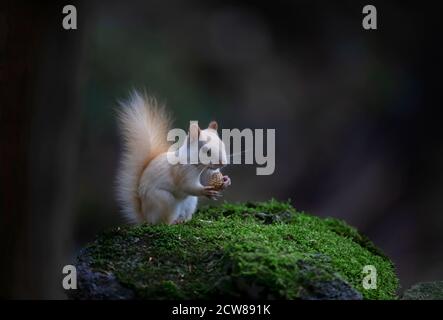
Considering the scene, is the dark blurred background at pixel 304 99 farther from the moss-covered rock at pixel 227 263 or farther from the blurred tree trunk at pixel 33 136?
the moss-covered rock at pixel 227 263

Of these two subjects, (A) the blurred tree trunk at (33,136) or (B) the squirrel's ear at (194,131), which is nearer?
(B) the squirrel's ear at (194,131)

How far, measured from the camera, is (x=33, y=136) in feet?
13.2

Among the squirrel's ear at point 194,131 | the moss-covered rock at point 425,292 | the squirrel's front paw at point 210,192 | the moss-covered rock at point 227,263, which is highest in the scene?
the squirrel's ear at point 194,131

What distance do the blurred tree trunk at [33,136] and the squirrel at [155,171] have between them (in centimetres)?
40

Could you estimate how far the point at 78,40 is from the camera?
4.19 meters

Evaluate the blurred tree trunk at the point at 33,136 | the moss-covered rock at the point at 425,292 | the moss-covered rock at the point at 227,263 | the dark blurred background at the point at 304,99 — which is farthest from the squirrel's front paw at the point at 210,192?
the dark blurred background at the point at 304,99

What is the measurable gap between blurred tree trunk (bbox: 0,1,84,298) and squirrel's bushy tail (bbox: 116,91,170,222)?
14.2 inches

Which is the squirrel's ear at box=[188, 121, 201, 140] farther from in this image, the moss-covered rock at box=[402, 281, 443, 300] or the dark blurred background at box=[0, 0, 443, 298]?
the dark blurred background at box=[0, 0, 443, 298]

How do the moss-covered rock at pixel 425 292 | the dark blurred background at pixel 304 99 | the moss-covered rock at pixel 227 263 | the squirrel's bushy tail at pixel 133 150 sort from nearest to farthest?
1. the moss-covered rock at pixel 227 263
2. the moss-covered rock at pixel 425 292
3. the squirrel's bushy tail at pixel 133 150
4. the dark blurred background at pixel 304 99

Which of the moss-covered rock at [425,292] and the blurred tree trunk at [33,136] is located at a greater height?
the blurred tree trunk at [33,136]

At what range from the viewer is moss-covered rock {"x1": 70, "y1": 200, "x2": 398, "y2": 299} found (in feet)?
9.20

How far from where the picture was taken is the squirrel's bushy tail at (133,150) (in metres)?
4.18

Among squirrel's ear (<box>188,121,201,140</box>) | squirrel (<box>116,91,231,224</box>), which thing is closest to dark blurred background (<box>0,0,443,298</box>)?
squirrel (<box>116,91,231,224</box>)
